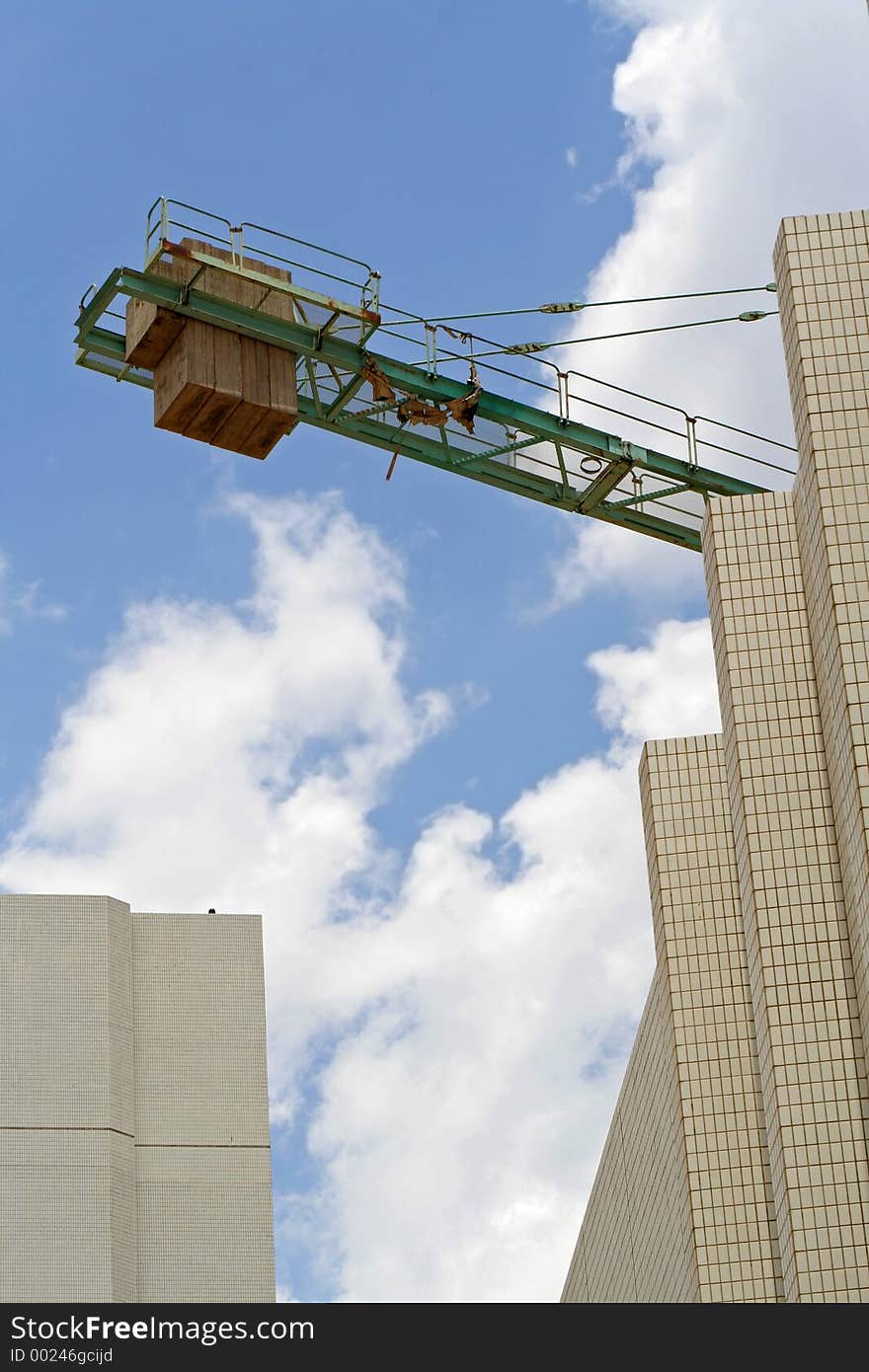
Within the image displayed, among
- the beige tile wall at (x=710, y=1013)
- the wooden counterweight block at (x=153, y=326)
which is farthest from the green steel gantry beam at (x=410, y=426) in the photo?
the beige tile wall at (x=710, y=1013)

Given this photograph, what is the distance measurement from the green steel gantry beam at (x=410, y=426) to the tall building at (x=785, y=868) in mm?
6171

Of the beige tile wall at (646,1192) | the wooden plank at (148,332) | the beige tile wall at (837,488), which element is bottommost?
the beige tile wall at (646,1192)

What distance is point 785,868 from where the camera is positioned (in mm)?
22141

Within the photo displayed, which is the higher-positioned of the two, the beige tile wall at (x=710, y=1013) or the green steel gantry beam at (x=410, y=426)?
the green steel gantry beam at (x=410, y=426)

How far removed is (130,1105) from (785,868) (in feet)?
28.3

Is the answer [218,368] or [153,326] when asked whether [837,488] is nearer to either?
[218,368]

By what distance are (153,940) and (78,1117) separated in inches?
95.4

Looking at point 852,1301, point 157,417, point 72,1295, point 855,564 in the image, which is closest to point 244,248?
point 157,417

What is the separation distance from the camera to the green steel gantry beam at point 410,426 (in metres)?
28.9

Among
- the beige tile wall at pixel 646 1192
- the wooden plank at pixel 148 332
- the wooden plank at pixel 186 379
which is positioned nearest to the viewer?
the beige tile wall at pixel 646 1192

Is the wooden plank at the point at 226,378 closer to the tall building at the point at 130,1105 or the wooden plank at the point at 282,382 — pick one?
the wooden plank at the point at 282,382

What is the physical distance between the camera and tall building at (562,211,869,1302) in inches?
842

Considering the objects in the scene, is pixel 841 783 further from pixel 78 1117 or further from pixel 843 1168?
pixel 78 1117

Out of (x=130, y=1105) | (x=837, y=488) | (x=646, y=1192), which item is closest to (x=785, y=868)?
(x=837, y=488)
